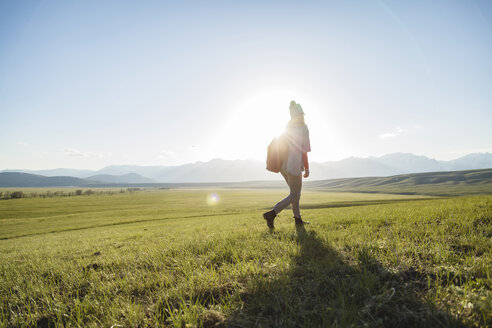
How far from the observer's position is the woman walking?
645 cm

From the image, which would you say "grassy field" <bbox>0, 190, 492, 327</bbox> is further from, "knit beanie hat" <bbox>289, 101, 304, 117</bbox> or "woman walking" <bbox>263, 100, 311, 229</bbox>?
"knit beanie hat" <bbox>289, 101, 304, 117</bbox>

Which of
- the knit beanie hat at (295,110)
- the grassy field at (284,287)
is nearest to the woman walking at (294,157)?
the knit beanie hat at (295,110)

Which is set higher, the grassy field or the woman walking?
the woman walking

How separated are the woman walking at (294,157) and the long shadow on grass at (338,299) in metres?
3.37

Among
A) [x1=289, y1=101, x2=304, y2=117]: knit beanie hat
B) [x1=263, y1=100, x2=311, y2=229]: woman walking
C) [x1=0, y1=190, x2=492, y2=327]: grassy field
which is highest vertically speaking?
[x1=289, y1=101, x2=304, y2=117]: knit beanie hat

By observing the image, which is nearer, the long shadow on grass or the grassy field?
the long shadow on grass

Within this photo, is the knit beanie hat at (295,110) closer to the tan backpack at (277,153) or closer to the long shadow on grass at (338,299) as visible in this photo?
the tan backpack at (277,153)

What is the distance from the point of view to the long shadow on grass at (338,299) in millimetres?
1942

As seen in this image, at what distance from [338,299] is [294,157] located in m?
4.48

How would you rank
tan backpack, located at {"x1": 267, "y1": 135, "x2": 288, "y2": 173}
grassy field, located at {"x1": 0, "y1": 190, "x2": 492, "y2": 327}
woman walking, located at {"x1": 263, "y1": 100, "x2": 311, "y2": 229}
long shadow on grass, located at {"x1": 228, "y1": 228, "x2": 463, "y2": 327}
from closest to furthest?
long shadow on grass, located at {"x1": 228, "y1": 228, "x2": 463, "y2": 327} → grassy field, located at {"x1": 0, "y1": 190, "x2": 492, "y2": 327} → woman walking, located at {"x1": 263, "y1": 100, "x2": 311, "y2": 229} → tan backpack, located at {"x1": 267, "y1": 135, "x2": 288, "y2": 173}

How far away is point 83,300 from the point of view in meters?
3.02

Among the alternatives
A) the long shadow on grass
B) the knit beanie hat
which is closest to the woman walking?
the knit beanie hat

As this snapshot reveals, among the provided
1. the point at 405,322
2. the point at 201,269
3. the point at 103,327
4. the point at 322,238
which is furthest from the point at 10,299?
the point at 322,238

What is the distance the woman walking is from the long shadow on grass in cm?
337
